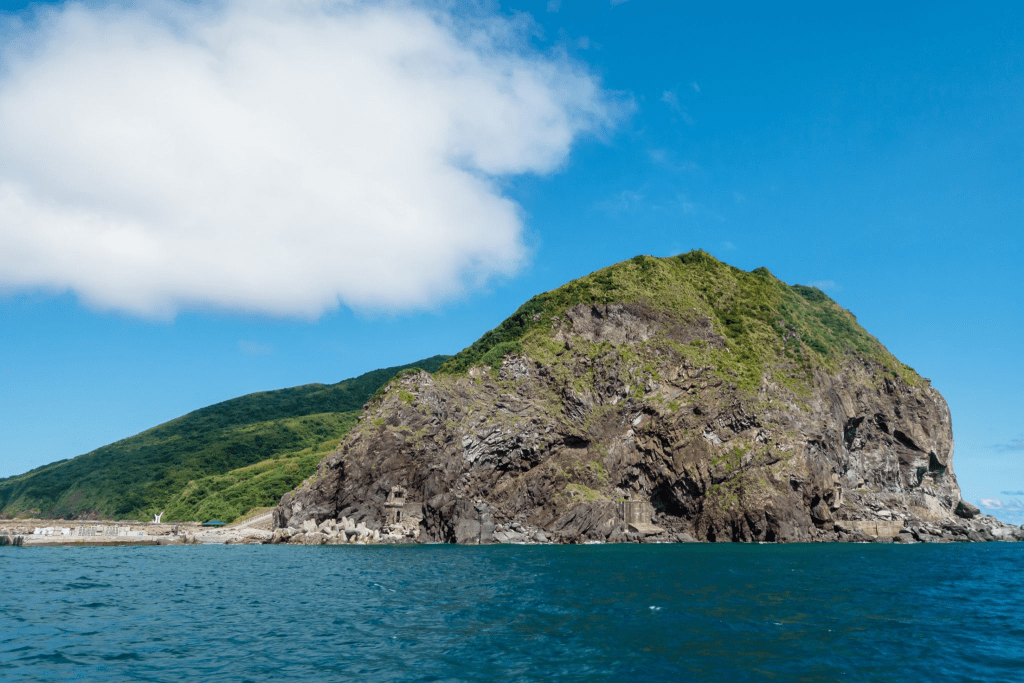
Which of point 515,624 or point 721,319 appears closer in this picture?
point 515,624

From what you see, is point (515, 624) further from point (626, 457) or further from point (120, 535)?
point (120, 535)

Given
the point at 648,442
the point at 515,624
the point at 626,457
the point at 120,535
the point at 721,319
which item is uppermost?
the point at 721,319

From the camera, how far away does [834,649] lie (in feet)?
78.6

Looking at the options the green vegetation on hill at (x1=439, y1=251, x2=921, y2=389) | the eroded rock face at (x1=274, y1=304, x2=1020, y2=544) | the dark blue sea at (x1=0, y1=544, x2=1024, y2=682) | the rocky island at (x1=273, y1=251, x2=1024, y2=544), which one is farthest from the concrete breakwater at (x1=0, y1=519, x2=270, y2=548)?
the green vegetation on hill at (x1=439, y1=251, x2=921, y2=389)

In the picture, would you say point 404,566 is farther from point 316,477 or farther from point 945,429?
point 945,429

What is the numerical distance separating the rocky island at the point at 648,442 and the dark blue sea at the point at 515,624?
156 feet

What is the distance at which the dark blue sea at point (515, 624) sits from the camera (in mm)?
20984

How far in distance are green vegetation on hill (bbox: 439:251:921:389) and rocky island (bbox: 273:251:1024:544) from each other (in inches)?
25.8

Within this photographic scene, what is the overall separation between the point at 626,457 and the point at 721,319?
4852 centimetres

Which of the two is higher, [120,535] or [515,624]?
[515,624]

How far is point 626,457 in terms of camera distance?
364ft

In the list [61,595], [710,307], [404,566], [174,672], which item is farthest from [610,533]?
[174,672]

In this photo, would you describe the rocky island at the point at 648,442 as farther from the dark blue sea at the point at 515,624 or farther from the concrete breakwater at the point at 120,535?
the dark blue sea at the point at 515,624

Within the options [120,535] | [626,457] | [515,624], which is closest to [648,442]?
[626,457]
